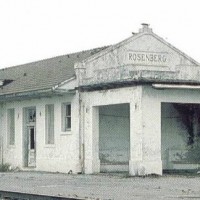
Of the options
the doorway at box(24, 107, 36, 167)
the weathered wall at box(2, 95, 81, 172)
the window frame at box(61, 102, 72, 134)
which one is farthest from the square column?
the doorway at box(24, 107, 36, 167)

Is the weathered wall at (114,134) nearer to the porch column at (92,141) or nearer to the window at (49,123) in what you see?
the porch column at (92,141)

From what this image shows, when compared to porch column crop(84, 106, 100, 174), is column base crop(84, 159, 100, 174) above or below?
below

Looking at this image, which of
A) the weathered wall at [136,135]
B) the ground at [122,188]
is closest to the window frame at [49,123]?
the weathered wall at [136,135]

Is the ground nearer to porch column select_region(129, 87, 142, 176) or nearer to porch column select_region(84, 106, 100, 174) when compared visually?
porch column select_region(129, 87, 142, 176)

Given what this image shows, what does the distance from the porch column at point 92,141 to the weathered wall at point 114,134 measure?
1.06m

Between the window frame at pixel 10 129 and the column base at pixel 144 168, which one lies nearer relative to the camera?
the column base at pixel 144 168

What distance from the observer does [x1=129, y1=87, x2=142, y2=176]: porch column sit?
24.7 meters

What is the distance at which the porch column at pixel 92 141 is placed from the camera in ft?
89.4

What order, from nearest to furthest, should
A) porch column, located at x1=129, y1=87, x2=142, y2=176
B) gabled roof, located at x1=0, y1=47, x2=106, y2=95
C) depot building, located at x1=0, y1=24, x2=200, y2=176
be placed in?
1. porch column, located at x1=129, y1=87, x2=142, y2=176
2. depot building, located at x1=0, y1=24, x2=200, y2=176
3. gabled roof, located at x1=0, y1=47, x2=106, y2=95

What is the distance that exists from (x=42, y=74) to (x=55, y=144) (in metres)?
4.02

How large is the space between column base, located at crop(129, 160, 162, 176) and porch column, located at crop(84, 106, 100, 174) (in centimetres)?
266

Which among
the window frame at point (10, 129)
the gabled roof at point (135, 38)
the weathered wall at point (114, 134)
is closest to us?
the gabled roof at point (135, 38)

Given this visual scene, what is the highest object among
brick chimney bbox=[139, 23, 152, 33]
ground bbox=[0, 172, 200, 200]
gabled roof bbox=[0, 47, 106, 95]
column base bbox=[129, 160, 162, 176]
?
brick chimney bbox=[139, 23, 152, 33]

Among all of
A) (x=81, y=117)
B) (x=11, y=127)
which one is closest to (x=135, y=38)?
(x=81, y=117)
